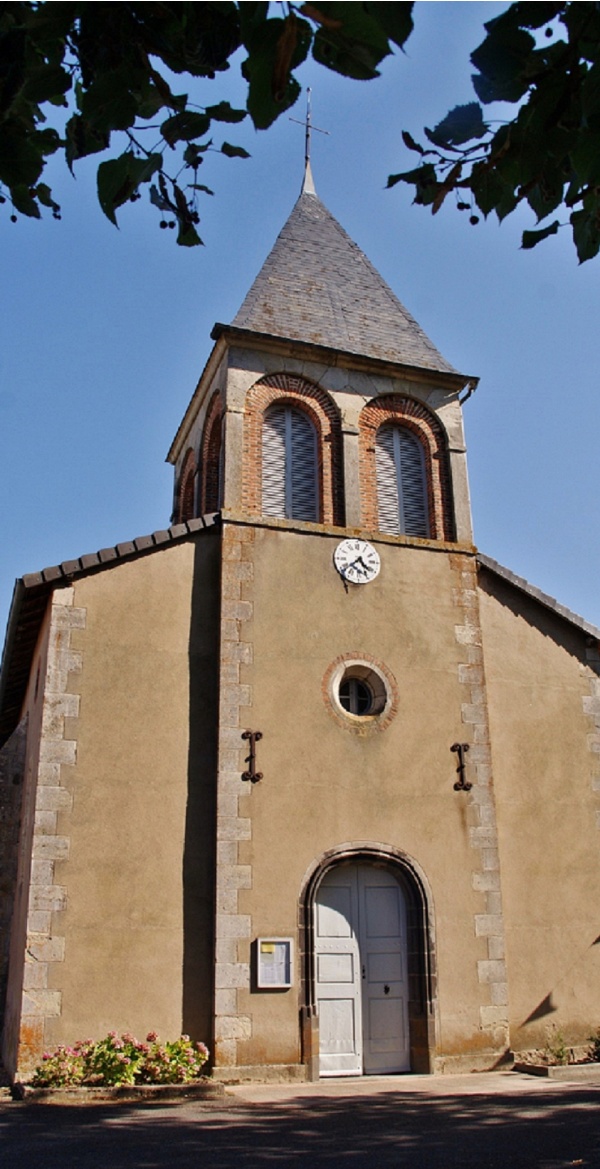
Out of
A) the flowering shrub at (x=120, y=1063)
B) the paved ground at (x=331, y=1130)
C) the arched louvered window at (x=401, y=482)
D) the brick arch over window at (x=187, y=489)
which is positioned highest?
the brick arch over window at (x=187, y=489)

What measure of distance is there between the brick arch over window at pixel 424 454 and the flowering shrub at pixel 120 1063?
641 cm

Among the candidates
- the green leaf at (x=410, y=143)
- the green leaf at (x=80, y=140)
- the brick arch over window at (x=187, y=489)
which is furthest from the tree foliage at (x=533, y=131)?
the brick arch over window at (x=187, y=489)

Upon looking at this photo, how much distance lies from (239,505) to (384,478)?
2182 millimetres

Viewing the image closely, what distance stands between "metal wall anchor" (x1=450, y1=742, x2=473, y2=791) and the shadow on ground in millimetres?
3400

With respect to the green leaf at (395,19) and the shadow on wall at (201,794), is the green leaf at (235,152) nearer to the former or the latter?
the green leaf at (395,19)

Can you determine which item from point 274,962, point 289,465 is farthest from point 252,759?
point 289,465

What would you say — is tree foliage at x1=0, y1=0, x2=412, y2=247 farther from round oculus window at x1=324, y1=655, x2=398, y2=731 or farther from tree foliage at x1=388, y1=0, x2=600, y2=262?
round oculus window at x1=324, y1=655, x2=398, y2=731

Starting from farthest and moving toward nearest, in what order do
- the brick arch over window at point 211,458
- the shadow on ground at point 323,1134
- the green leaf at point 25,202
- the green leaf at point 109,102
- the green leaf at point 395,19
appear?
the brick arch over window at point 211,458, the shadow on ground at point 323,1134, the green leaf at point 25,202, the green leaf at point 109,102, the green leaf at point 395,19

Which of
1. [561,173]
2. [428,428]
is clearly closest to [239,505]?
[428,428]

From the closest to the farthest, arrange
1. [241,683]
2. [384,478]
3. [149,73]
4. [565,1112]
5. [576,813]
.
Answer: [149,73]
[565,1112]
[241,683]
[576,813]
[384,478]

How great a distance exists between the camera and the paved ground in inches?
224

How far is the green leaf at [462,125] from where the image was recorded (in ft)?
9.88

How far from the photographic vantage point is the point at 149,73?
3074 mm

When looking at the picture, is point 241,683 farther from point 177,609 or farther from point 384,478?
point 384,478
